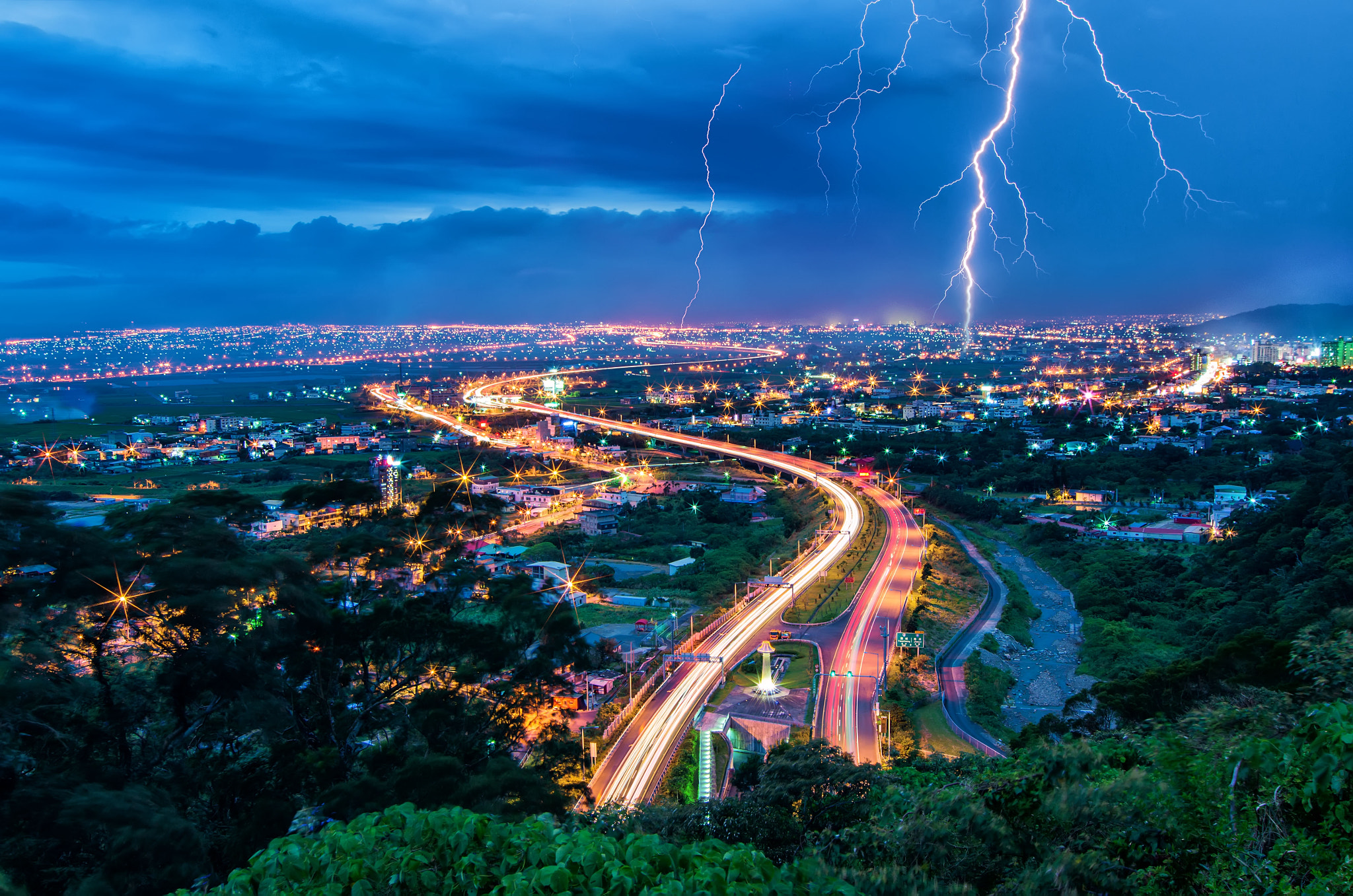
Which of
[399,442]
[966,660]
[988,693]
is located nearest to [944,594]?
[966,660]

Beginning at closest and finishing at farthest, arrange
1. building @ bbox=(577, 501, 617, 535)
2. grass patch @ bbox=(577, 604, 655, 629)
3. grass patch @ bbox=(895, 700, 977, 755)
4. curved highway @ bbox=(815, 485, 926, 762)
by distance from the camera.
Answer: grass patch @ bbox=(895, 700, 977, 755)
curved highway @ bbox=(815, 485, 926, 762)
grass patch @ bbox=(577, 604, 655, 629)
building @ bbox=(577, 501, 617, 535)

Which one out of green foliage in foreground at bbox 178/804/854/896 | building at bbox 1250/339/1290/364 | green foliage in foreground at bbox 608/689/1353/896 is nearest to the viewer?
A: green foliage in foreground at bbox 178/804/854/896

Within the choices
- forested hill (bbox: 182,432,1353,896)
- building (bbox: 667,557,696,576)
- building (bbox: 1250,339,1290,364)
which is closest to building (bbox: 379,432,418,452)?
building (bbox: 667,557,696,576)

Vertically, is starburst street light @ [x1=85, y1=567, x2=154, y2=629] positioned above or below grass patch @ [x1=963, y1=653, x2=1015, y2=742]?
above

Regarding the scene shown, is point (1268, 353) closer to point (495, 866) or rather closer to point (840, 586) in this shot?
point (840, 586)

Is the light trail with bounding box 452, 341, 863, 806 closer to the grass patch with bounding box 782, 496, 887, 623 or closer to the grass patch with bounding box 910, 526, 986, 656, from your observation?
the grass patch with bounding box 782, 496, 887, 623

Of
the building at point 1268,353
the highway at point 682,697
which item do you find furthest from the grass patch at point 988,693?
the building at point 1268,353
